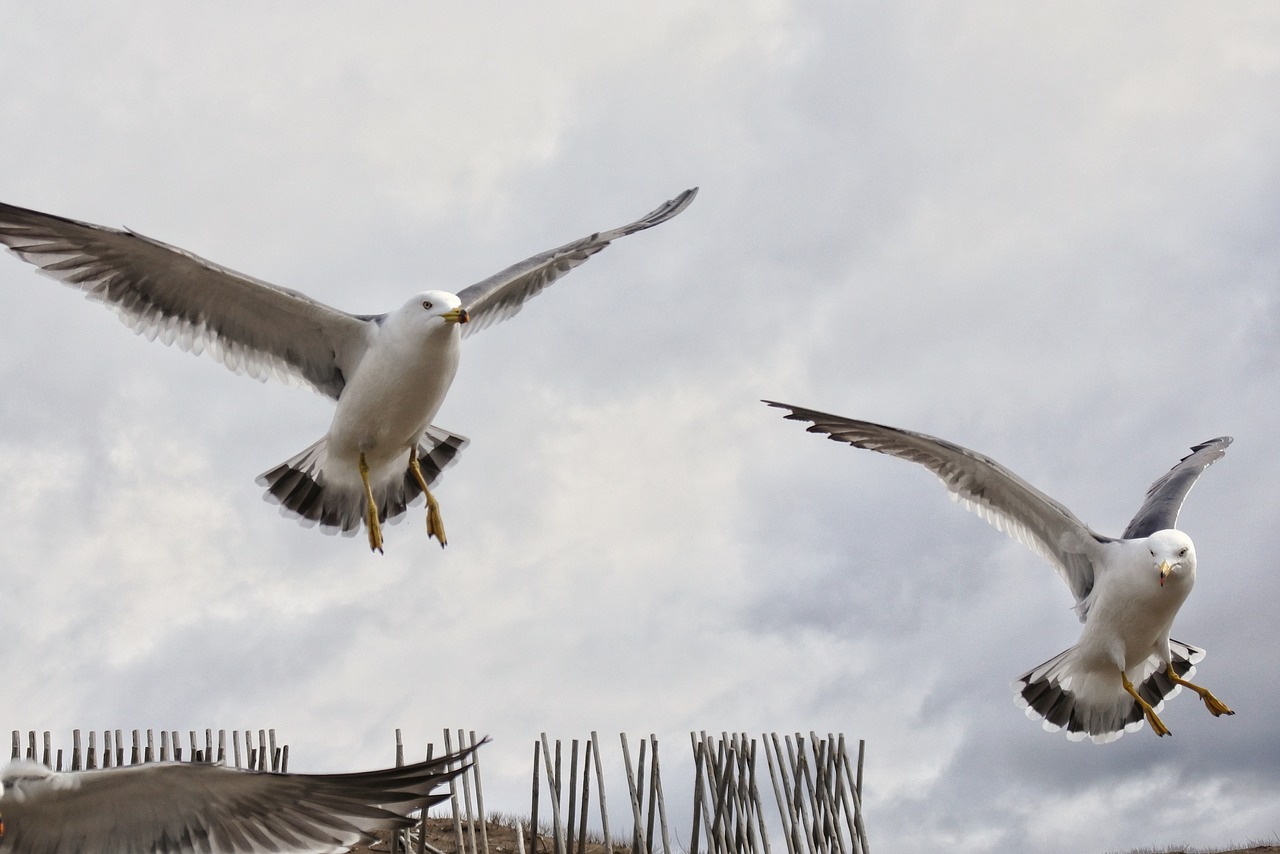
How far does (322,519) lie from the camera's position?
9180 millimetres

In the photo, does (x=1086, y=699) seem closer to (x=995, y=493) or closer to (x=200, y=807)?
(x=995, y=493)

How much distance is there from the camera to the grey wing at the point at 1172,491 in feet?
33.1

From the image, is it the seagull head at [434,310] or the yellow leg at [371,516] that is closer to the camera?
the seagull head at [434,310]

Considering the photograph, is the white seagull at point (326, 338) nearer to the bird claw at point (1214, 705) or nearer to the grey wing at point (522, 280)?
the grey wing at point (522, 280)

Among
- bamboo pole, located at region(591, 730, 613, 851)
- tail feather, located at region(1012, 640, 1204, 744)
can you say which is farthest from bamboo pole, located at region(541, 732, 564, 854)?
tail feather, located at region(1012, 640, 1204, 744)

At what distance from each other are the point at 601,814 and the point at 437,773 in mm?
3210

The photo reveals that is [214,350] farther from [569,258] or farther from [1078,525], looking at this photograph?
[1078,525]

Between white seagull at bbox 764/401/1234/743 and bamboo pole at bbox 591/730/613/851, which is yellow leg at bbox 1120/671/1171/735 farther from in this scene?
bamboo pole at bbox 591/730/613/851

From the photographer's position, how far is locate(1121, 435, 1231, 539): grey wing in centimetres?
1009

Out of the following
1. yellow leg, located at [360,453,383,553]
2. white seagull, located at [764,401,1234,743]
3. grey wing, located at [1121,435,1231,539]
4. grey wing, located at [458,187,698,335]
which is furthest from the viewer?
grey wing, located at [1121,435,1231,539]

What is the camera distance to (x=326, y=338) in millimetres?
8680

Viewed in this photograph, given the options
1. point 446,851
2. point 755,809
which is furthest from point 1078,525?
point 446,851

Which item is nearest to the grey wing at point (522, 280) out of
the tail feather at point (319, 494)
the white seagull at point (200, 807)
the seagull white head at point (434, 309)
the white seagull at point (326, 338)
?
the white seagull at point (326, 338)

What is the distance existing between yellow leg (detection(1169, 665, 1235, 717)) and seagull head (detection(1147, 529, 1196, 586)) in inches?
46.1
